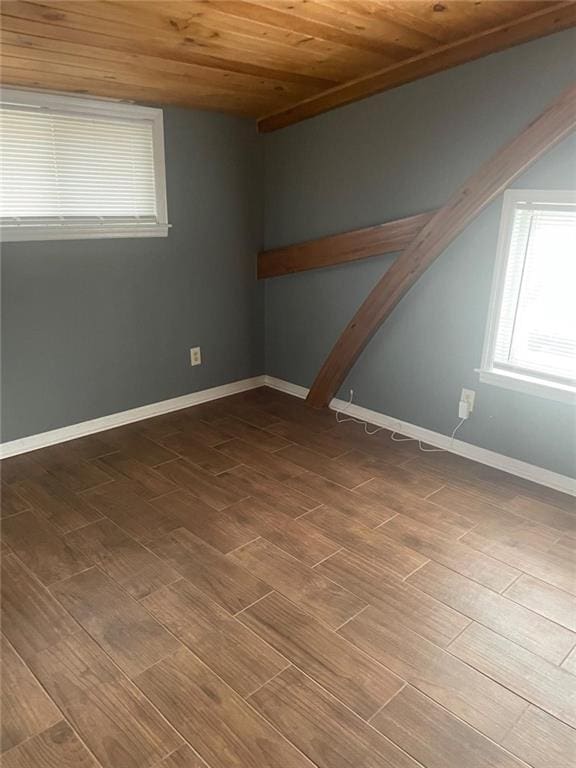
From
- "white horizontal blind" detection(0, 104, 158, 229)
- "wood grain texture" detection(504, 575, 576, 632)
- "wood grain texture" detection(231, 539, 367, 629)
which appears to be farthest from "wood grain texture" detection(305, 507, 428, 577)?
"white horizontal blind" detection(0, 104, 158, 229)

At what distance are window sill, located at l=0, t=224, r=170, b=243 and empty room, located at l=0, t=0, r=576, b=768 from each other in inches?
0.6

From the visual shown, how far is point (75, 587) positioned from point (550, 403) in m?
2.36

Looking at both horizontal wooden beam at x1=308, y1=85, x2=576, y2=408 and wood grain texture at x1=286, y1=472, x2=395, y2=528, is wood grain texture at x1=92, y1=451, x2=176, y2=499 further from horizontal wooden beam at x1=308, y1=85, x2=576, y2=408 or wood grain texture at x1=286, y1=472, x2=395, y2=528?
horizontal wooden beam at x1=308, y1=85, x2=576, y2=408

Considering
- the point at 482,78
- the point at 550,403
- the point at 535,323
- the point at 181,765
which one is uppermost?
the point at 482,78

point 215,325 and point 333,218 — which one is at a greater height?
point 333,218

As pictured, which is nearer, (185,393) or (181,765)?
(181,765)

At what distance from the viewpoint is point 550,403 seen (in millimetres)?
2779

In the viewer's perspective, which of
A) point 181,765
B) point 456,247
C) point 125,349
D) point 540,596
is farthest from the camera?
point 125,349

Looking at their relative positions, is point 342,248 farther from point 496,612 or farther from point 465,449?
point 496,612

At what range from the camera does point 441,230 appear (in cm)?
292

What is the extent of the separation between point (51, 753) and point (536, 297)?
2.73 m

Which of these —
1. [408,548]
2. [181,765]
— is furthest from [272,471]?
[181,765]

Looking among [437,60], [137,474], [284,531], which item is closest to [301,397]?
[137,474]

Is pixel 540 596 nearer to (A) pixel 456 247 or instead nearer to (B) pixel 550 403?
(B) pixel 550 403
